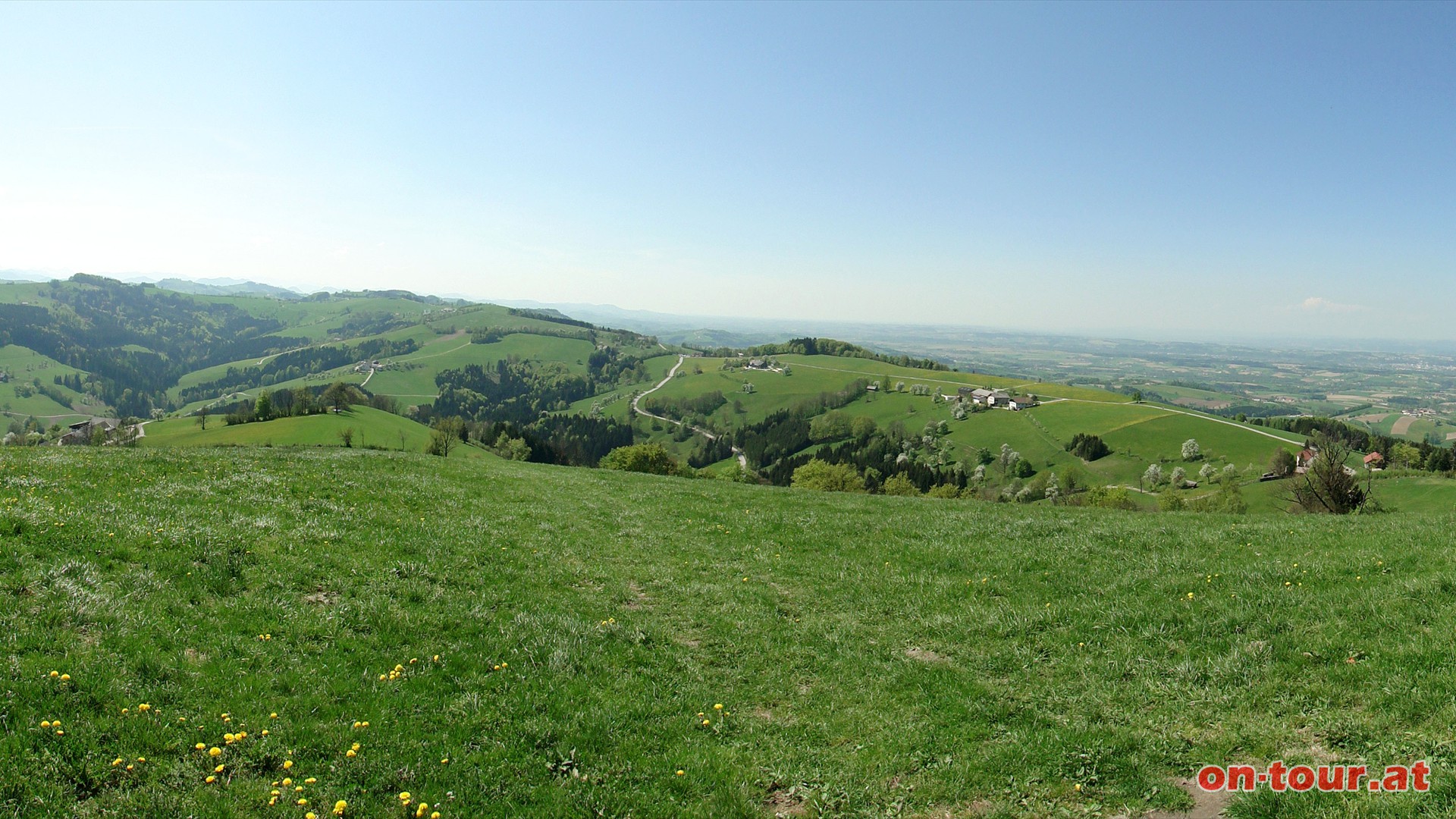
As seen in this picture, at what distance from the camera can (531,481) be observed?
106 feet

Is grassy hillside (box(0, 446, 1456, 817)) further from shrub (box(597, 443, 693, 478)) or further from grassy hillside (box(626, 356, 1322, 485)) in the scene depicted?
grassy hillside (box(626, 356, 1322, 485))

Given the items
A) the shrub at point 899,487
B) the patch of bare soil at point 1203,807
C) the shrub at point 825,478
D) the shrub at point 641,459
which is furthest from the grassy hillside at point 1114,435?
the patch of bare soil at point 1203,807

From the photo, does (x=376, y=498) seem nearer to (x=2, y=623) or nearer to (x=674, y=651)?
(x=2, y=623)

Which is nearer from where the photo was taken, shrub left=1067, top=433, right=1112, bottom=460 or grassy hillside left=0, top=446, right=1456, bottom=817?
grassy hillside left=0, top=446, right=1456, bottom=817

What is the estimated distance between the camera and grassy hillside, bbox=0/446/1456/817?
7543 mm

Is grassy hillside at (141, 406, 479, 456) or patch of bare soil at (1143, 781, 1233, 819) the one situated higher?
patch of bare soil at (1143, 781, 1233, 819)

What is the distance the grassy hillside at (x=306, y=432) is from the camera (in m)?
99.6

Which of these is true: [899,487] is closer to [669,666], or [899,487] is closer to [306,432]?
[306,432]

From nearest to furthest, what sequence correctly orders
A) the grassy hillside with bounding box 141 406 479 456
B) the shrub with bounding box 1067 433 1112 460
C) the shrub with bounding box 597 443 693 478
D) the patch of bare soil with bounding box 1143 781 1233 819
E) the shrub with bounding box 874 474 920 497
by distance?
the patch of bare soil with bounding box 1143 781 1233 819
the shrub with bounding box 597 443 693 478
the grassy hillside with bounding box 141 406 479 456
the shrub with bounding box 874 474 920 497
the shrub with bounding box 1067 433 1112 460

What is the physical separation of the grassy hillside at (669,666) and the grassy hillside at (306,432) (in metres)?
88.4

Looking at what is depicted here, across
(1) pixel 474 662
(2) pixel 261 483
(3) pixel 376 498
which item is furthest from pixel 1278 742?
(2) pixel 261 483

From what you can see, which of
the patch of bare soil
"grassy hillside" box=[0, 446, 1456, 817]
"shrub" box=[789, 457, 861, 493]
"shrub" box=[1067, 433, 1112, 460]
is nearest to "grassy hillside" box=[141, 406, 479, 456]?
"shrub" box=[789, 457, 861, 493]

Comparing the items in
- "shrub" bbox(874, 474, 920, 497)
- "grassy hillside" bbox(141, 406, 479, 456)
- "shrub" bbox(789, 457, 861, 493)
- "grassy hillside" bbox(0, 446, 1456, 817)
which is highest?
"grassy hillside" bbox(0, 446, 1456, 817)

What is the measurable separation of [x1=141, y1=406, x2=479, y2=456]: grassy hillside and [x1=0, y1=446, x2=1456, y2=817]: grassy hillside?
88.4 m
